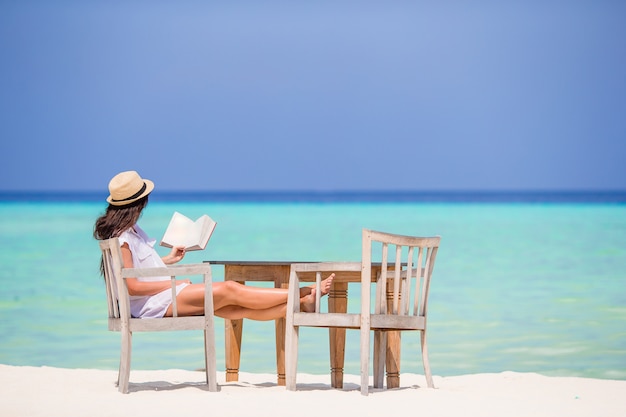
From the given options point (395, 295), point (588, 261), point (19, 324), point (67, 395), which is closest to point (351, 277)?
point (395, 295)

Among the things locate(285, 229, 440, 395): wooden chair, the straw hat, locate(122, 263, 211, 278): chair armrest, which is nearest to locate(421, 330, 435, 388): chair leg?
locate(285, 229, 440, 395): wooden chair

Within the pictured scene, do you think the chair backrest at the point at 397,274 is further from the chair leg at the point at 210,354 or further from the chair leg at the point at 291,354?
the chair leg at the point at 210,354

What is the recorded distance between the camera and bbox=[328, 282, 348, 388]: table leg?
5668 millimetres

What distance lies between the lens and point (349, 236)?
967 inches

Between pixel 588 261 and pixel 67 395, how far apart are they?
12.9 m

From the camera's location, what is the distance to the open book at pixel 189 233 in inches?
223

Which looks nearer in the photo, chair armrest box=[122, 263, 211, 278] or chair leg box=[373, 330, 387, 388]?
chair armrest box=[122, 263, 211, 278]

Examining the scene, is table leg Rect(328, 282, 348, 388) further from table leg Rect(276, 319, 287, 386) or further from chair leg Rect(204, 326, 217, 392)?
chair leg Rect(204, 326, 217, 392)

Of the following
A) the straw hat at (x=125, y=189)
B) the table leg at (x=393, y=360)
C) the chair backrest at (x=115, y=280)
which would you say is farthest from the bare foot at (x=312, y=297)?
the straw hat at (x=125, y=189)

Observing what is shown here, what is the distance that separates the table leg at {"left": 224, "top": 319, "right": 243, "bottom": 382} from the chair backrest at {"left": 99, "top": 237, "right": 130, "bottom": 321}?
78 centimetres

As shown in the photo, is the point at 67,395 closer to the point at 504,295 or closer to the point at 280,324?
the point at 280,324

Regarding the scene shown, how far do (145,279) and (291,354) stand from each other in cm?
81

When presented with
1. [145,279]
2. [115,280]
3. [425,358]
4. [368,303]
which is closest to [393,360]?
[425,358]

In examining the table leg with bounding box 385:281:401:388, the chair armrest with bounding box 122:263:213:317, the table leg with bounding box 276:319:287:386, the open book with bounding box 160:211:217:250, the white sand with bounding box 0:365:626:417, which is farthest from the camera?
the table leg with bounding box 276:319:287:386
